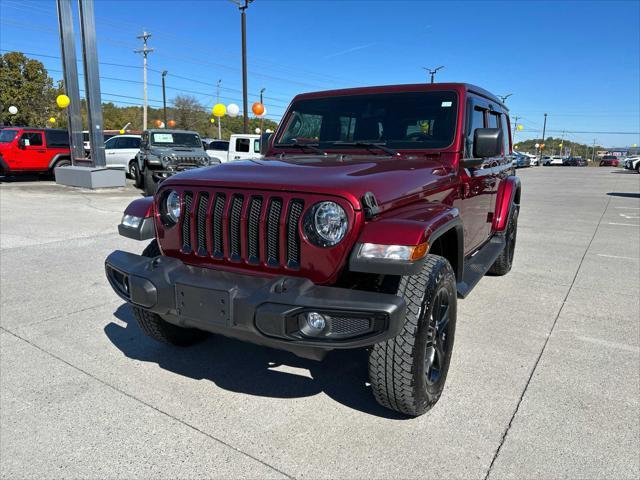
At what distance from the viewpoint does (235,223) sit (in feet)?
8.05

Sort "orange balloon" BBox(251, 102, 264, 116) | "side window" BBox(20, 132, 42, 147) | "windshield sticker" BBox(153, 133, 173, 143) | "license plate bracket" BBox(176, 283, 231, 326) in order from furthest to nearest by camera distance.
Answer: "orange balloon" BBox(251, 102, 264, 116)
"side window" BBox(20, 132, 42, 147)
"windshield sticker" BBox(153, 133, 173, 143)
"license plate bracket" BBox(176, 283, 231, 326)

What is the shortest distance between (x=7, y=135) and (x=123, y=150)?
3691mm

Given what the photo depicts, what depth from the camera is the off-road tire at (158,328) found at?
10.00 ft

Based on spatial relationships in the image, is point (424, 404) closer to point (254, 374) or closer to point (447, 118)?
point (254, 374)

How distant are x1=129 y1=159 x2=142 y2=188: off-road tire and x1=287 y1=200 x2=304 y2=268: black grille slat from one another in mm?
13587

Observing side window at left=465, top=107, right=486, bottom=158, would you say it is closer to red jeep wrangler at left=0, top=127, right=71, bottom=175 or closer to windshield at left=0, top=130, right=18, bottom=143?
red jeep wrangler at left=0, top=127, right=71, bottom=175

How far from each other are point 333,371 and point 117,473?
1.43 meters

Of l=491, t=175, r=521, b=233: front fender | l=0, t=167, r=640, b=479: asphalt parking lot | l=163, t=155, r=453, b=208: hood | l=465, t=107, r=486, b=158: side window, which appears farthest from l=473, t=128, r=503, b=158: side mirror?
l=491, t=175, r=521, b=233: front fender

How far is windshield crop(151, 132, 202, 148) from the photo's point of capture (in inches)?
545

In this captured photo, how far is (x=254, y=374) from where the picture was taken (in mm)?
3086

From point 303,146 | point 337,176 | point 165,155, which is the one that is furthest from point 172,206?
point 165,155

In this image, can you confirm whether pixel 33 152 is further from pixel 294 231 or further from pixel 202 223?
pixel 294 231

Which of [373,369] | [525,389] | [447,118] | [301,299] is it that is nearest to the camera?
A: [301,299]

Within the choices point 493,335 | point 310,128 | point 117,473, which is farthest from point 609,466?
point 310,128
